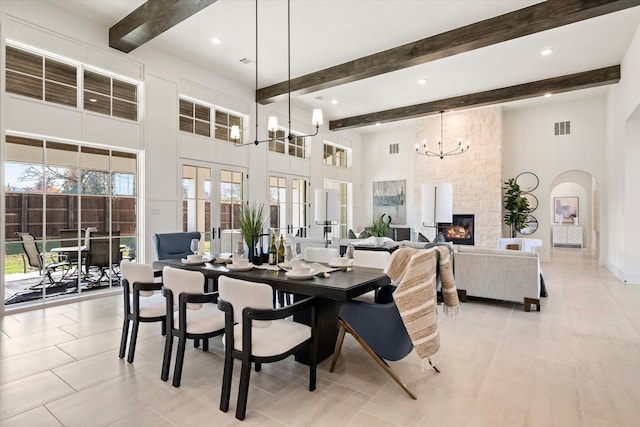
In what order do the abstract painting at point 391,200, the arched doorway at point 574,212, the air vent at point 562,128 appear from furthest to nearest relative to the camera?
the arched doorway at point 574,212, the abstract painting at point 391,200, the air vent at point 562,128

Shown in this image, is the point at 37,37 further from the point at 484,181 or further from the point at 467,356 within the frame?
the point at 484,181

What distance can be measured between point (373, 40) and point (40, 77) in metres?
4.63

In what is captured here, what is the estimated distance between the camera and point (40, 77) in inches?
176

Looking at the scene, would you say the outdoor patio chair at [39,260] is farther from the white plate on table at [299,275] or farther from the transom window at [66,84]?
the white plate on table at [299,275]

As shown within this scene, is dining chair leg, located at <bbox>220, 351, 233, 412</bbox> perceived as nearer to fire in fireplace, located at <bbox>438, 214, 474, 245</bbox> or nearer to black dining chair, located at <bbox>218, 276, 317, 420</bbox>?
black dining chair, located at <bbox>218, 276, 317, 420</bbox>

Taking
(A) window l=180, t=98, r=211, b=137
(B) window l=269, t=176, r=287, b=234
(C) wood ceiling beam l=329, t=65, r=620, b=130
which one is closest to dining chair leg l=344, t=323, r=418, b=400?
(A) window l=180, t=98, r=211, b=137

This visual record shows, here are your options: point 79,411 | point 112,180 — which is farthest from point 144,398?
point 112,180

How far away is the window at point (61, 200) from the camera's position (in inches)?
169

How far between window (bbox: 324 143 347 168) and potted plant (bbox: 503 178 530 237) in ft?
15.0

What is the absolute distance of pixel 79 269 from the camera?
16.0 feet

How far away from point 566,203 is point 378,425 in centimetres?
1354

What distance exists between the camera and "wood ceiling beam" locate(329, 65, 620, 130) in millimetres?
6297

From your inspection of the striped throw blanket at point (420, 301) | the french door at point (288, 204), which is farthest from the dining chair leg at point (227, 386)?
the french door at point (288, 204)

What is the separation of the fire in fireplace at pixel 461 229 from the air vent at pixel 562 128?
2878mm
